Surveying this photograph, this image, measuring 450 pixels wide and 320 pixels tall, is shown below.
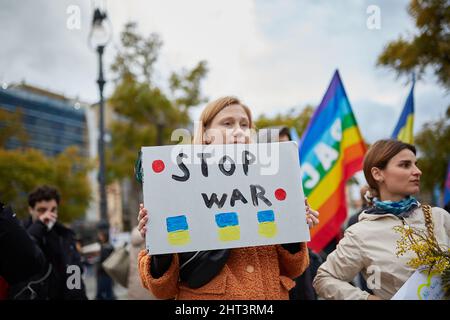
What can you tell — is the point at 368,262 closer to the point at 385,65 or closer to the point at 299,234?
the point at 299,234

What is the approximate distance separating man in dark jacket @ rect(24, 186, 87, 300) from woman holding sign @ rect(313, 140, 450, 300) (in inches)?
80.5

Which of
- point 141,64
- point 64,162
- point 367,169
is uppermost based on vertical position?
point 141,64

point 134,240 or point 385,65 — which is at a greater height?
point 385,65

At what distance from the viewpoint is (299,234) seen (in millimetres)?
1949

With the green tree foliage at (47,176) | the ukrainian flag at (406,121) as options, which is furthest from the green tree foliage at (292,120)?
the ukrainian flag at (406,121)

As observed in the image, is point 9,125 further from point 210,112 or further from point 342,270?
point 342,270

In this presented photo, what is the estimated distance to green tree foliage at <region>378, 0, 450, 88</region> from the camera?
9789 millimetres

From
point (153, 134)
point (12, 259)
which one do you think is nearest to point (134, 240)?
point (12, 259)

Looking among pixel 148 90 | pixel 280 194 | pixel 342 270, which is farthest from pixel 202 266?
pixel 148 90

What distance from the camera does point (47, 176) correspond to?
28.0 meters

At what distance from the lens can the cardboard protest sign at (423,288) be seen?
68.6 inches

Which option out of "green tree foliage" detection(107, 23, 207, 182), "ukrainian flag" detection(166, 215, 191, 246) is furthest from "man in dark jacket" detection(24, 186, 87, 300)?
"green tree foliage" detection(107, 23, 207, 182)

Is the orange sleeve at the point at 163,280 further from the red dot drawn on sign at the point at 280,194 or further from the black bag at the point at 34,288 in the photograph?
the black bag at the point at 34,288

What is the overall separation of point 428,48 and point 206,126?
31.0ft
